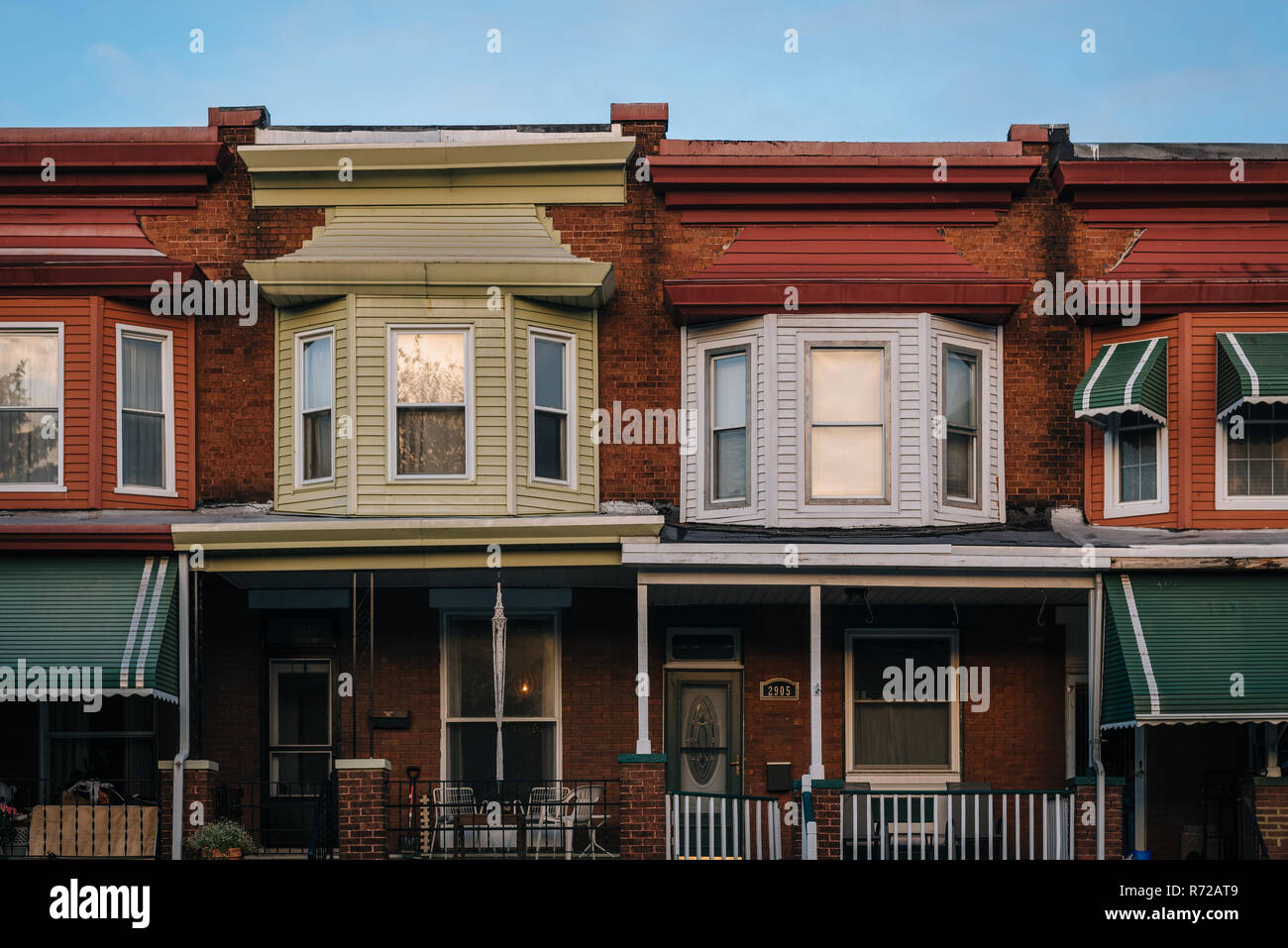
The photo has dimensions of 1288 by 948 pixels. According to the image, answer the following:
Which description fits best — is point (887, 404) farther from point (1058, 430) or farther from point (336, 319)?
point (336, 319)

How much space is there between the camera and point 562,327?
18.5 metres

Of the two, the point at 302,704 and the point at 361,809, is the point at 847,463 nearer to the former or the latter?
the point at 361,809

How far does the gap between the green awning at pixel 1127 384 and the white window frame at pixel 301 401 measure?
8035 mm

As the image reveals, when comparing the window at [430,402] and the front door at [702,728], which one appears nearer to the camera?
the window at [430,402]

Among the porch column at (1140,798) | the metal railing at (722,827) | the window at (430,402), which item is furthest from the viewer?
the window at (430,402)

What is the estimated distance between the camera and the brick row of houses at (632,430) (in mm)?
17781

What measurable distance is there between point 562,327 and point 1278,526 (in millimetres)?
7975

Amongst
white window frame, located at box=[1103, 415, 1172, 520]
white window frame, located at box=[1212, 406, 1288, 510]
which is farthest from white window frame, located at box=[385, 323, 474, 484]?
white window frame, located at box=[1212, 406, 1288, 510]

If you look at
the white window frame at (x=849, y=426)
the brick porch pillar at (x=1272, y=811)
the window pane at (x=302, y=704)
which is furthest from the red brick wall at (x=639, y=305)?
the brick porch pillar at (x=1272, y=811)

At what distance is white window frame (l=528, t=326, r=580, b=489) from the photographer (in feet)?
59.5

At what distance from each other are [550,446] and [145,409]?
14.6 ft

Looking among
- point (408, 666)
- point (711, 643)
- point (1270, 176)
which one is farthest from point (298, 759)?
point (1270, 176)

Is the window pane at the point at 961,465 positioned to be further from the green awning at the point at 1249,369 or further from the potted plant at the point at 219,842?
the potted plant at the point at 219,842

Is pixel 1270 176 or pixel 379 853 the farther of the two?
pixel 1270 176
